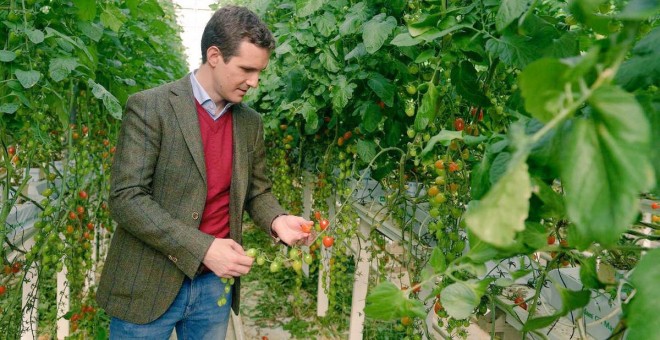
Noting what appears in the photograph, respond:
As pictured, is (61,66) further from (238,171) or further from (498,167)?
(498,167)

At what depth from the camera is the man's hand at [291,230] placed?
5.59 feet

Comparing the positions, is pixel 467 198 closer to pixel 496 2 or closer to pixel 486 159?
pixel 496 2

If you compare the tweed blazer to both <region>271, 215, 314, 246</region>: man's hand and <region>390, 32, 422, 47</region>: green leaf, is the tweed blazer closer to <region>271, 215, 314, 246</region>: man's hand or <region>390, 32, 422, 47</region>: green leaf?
<region>271, 215, 314, 246</region>: man's hand

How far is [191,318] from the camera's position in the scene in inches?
76.3

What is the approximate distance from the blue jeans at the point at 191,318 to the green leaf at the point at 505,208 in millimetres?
1652

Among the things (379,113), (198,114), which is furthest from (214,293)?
(379,113)

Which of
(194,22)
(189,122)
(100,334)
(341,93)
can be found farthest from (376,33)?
(194,22)

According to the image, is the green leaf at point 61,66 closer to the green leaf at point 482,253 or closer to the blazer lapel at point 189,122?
the blazer lapel at point 189,122

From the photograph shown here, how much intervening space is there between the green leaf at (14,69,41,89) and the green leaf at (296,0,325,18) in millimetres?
862

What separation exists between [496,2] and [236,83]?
3.05 ft

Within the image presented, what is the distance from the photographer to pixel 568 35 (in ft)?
2.51

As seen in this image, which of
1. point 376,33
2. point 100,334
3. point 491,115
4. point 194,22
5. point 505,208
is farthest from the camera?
point 194,22

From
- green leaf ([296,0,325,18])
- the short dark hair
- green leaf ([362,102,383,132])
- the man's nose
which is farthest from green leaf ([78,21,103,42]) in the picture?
green leaf ([362,102,383,132])

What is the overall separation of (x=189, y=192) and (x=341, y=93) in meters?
0.64
